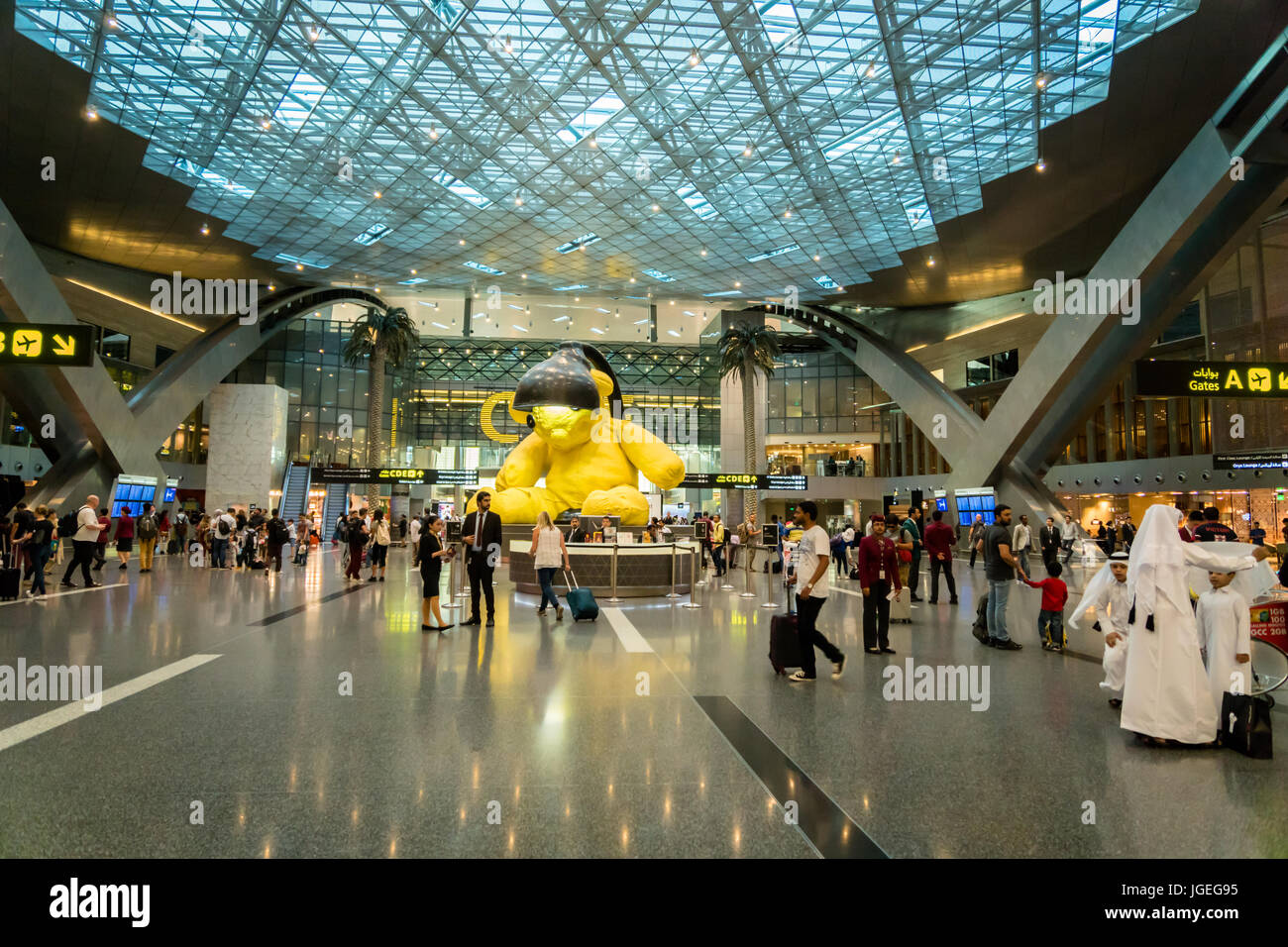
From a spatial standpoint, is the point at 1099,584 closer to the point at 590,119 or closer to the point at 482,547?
the point at 482,547

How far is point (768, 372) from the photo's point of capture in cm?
4200

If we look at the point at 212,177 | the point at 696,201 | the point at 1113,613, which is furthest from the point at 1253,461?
the point at 212,177

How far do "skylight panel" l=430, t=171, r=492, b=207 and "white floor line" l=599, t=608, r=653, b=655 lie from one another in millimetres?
21164

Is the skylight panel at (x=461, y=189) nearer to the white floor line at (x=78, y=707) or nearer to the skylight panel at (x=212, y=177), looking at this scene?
the skylight panel at (x=212, y=177)

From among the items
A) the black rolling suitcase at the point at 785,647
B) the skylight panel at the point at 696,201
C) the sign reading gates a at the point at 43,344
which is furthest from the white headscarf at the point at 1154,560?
the skylight panel at the point at 696,201

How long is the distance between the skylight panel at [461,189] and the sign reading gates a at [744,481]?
18.1 metres

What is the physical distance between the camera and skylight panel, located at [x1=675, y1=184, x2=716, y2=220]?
2780 centimetres

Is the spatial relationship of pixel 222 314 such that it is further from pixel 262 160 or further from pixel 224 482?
pixel 262 160

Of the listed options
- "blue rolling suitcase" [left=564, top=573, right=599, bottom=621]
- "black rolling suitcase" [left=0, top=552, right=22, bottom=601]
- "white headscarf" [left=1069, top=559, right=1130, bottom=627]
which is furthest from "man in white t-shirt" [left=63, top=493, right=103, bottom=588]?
"white headscarf" [left=1069, top=559, right=1130, bottom=627]

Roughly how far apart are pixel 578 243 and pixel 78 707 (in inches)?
1197

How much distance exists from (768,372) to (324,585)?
1242 inches

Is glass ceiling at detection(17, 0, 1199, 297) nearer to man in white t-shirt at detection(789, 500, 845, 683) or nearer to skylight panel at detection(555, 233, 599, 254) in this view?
skylight panel at detection(555, 233, 599, 254)

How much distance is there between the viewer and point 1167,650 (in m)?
4.67

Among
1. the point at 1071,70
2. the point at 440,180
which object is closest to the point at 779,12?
the point at 1071,70
